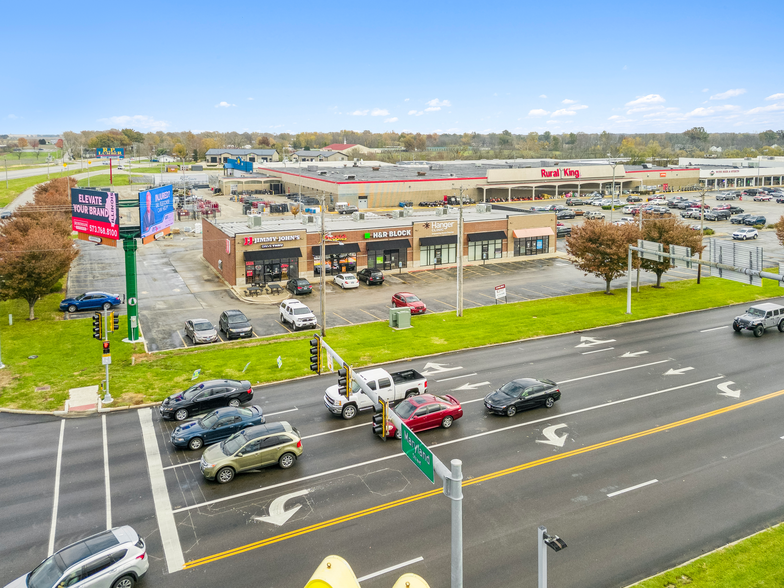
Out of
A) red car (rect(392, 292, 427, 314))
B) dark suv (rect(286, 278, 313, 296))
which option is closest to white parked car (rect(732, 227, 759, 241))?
Result: red car (rect(392, 292, 427, 314))

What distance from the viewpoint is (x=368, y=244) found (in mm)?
59688

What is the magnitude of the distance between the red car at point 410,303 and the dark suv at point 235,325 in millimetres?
11232

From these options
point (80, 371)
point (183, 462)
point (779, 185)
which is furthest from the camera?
point (779, 185)

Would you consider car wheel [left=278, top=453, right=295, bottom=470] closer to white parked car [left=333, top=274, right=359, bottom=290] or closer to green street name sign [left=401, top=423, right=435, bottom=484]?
green street name sign [left=401, top=423, right=435, bottom=484]

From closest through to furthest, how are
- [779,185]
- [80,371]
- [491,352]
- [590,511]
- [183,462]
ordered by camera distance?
[590,511]
[183,462]
[80,371]
[491,352]
[779,185]

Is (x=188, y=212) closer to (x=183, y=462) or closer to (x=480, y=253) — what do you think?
(x=480, y=253)

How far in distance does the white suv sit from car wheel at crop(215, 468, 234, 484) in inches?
780

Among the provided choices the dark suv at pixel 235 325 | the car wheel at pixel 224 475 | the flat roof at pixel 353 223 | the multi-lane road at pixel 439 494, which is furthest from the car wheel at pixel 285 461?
the flat roof at pixel 353 223

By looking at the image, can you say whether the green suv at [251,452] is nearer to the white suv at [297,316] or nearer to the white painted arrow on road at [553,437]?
the white painted arrow on road at [553,437]

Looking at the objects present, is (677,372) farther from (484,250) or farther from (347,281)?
(484,250)

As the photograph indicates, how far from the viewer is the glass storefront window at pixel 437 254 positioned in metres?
62.9

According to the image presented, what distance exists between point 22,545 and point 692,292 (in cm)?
4941

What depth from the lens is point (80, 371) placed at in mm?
33438

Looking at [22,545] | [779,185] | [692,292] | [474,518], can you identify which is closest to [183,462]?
[22,545]
